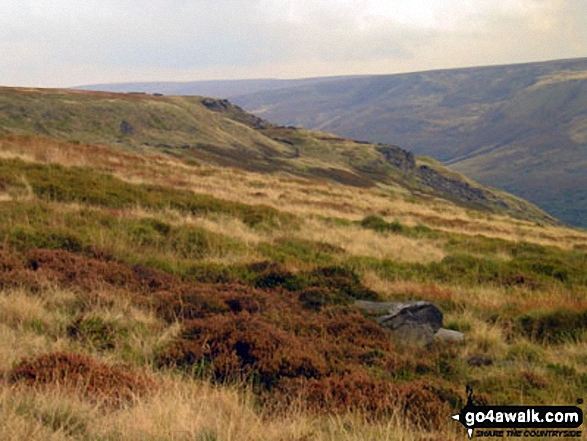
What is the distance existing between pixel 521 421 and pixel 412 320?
10.2 ft

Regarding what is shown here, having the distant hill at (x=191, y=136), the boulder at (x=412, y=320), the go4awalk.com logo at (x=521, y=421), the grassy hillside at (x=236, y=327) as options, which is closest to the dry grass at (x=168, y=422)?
the grassy hillside at (x=236, y=327)

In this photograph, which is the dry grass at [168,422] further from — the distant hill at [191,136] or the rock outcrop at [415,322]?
the distant hill at [191,136]

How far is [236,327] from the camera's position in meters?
6.57

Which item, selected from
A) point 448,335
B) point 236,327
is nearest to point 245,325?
point 236,327

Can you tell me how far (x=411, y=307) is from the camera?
8.19 meters

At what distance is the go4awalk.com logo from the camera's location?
4.60m

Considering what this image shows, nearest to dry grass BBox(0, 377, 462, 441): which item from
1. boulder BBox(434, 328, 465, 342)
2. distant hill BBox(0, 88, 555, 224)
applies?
boulder BBox(434, 328, 465, 342)

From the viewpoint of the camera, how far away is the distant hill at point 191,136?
5616 cm

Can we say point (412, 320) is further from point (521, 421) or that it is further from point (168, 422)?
point (168, 422)

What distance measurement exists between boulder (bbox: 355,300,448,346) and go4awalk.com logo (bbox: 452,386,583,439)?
92.3 inches

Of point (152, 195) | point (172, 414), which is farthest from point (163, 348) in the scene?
point (152, 195)

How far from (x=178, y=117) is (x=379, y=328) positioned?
2986 inches

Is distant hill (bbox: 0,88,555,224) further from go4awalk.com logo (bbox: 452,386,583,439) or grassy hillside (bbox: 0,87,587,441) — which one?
go4awalk.com logo (bbox: 452,386,583,439)

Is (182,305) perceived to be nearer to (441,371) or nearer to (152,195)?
(441,371)
